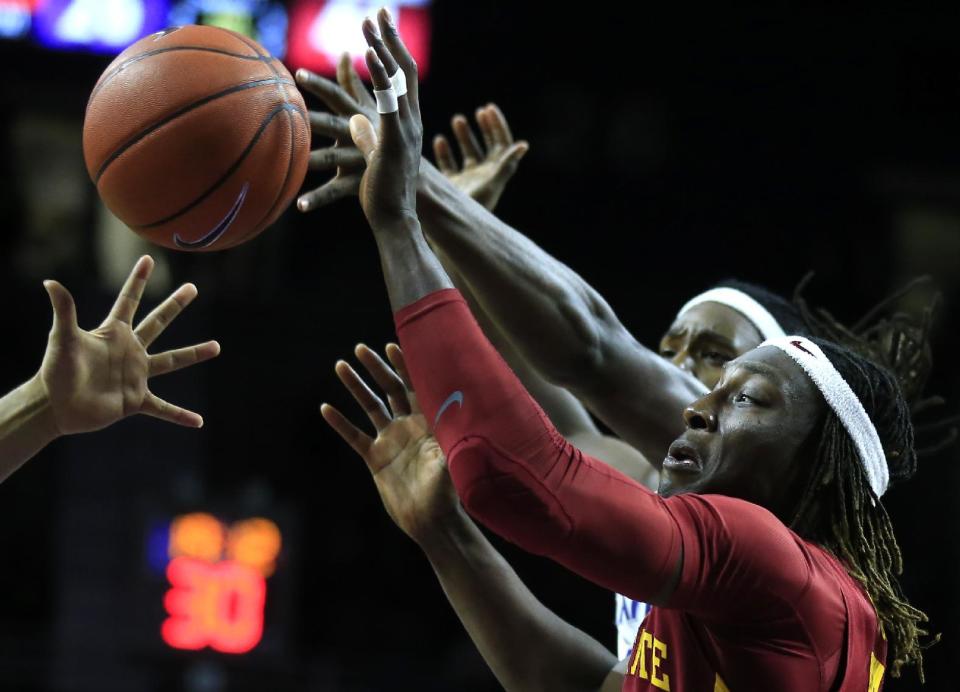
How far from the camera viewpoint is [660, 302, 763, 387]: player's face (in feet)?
11.4

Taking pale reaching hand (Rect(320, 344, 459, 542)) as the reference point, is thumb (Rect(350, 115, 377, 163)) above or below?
above

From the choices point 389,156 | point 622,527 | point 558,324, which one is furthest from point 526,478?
point 558,324

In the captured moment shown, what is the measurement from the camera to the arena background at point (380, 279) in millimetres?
8031

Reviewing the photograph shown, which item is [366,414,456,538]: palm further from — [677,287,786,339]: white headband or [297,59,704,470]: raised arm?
[677,287,786,339]: white headband

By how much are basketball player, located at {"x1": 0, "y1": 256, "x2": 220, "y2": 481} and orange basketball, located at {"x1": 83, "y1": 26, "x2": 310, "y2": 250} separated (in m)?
0.20

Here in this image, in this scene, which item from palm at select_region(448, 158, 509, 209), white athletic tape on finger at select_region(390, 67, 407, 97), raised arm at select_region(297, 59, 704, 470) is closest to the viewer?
white athletic tape on finger at select_region(390, 67, 407, 97)

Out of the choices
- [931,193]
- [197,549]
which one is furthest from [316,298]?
[931,193]

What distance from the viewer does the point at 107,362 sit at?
2.82 m

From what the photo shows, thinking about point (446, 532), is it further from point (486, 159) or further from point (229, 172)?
point (486, 159)

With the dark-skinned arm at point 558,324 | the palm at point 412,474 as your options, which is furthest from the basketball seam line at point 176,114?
the palm at point 412,474

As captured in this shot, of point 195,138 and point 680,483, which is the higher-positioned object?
point 195,138

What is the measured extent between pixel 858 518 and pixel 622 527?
27.0 inches

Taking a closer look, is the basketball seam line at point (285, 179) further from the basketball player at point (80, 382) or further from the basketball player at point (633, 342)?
the basketball player at point (633, 342)

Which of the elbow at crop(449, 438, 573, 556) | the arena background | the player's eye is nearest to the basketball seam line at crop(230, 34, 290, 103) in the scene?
the elbow at crop(449, 438, 573, 556)
